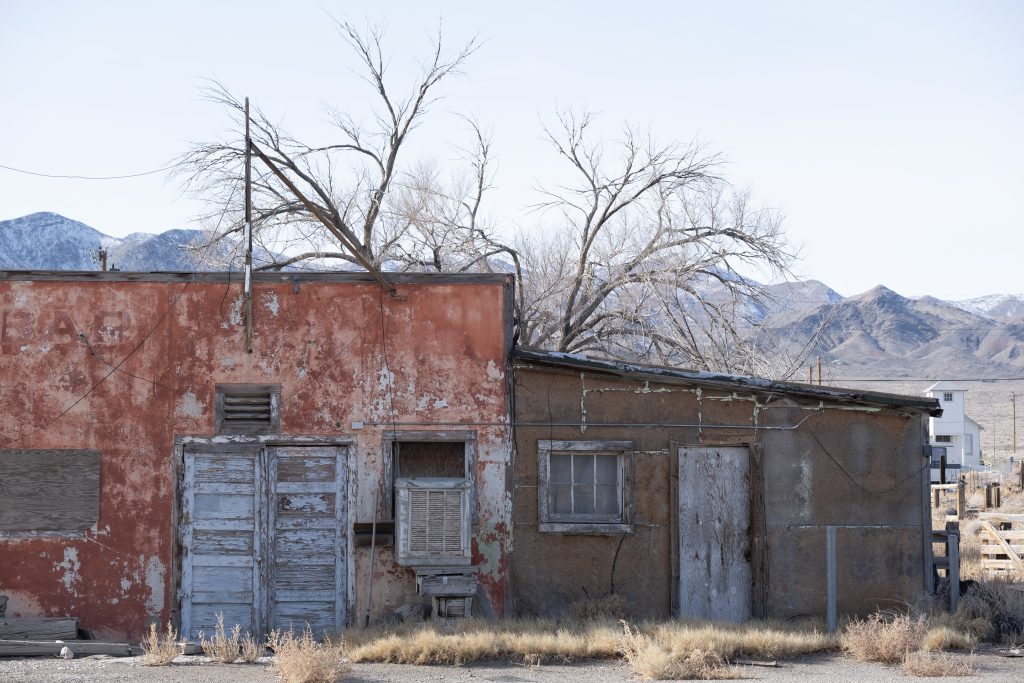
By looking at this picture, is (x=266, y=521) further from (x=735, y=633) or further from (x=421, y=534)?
(x=735, y=633)

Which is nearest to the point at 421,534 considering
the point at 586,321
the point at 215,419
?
the point at 215,419

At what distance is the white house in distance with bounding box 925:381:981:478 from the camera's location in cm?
5766

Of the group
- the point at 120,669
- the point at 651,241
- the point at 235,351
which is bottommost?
the point at 120,669

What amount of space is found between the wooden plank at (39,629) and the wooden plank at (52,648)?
19.4 inches

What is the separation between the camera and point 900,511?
12.5m

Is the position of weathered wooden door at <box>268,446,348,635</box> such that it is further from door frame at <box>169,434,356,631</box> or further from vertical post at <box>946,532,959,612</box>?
vertical post at <box>946,532,959,612</box>

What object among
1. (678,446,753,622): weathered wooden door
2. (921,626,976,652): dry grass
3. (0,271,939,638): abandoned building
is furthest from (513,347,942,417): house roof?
(921,626,976,652): dry grass

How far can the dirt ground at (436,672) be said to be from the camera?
32.2ft

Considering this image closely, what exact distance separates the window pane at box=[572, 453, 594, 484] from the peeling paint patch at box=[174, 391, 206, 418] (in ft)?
14.4

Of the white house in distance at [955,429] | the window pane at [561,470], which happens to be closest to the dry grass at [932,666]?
the window pane at [561,470]

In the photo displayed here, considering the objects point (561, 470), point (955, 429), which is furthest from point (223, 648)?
point (955, 429)

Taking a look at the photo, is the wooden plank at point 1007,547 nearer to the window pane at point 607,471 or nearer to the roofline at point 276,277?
the window pane at point 607,471

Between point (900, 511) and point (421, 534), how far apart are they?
555cm

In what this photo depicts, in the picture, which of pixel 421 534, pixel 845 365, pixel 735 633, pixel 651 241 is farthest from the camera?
pixel 845 365
